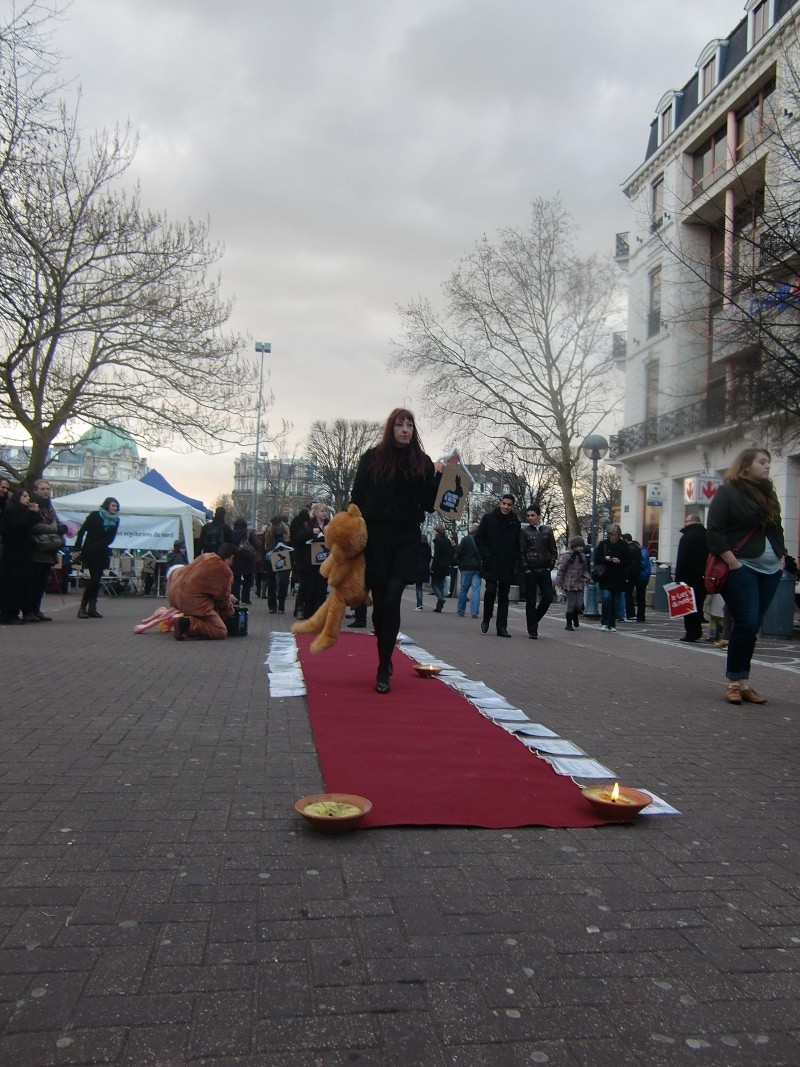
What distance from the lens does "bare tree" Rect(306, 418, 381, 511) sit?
70.3 meters

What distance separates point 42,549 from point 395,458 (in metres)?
7.65

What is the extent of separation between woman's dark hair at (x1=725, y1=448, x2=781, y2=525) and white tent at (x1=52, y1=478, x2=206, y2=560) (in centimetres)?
1557

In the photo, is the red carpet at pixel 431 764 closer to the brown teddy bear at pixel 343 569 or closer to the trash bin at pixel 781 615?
the brown teddy bear at pixel 343 569

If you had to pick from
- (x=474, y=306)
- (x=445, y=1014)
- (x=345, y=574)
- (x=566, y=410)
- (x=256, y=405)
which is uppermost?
(x=474, y=306)

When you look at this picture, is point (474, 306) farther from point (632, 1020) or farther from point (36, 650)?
point (632, 1020)

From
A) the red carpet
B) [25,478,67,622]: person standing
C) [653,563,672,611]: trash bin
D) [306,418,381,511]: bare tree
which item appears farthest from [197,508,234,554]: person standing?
[306,418,381,511]: bare tree

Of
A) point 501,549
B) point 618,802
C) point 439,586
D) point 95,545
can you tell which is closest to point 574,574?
point 501,549

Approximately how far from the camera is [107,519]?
14.3m

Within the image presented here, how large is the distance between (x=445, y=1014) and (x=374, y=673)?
18.5ft

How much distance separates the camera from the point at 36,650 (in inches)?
362

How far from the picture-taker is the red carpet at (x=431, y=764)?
12.3 ft

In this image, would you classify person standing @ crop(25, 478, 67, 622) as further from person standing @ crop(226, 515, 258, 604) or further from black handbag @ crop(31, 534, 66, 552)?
person standing @ crop(226, 515, 258, 604)

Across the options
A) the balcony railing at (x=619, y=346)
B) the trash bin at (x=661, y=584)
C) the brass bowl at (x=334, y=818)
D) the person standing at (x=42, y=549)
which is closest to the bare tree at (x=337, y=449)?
the balcony railing at (x=619, y=346)

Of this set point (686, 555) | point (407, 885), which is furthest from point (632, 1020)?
point (686, 555)
